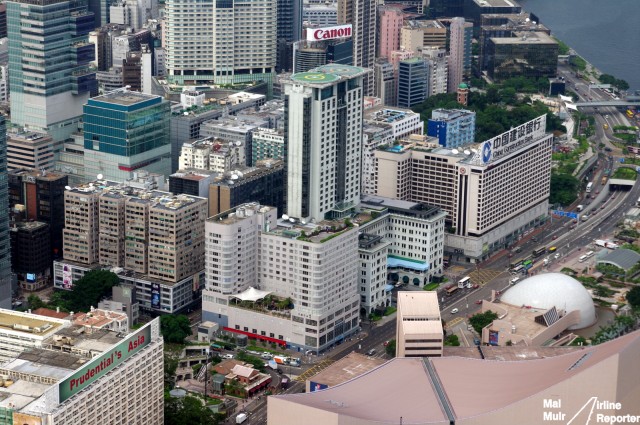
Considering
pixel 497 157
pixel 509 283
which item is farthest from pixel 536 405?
pixel 497 157

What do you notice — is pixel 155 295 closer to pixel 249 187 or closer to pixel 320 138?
pixel 249 187

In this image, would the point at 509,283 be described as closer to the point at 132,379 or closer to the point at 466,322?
the point at 466,322

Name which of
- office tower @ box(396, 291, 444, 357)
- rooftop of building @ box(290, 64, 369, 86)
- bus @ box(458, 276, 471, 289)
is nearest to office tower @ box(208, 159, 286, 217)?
rooftop of building @ box(290, 64, 369, 86)

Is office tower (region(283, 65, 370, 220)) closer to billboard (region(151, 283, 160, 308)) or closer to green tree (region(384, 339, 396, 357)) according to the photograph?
→ billboard (region(151, 283, 160, 308))

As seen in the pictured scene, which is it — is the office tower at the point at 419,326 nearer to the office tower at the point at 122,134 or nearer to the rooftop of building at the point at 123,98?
the office tower at the point at 122,134

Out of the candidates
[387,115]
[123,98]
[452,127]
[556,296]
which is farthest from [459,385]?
[387,115]

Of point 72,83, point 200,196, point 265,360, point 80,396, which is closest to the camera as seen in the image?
point 80,396

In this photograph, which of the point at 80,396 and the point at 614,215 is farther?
the point at 614,215

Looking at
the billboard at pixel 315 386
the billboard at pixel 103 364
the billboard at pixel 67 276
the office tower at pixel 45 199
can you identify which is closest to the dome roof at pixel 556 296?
the billboard at pixel 315 386
